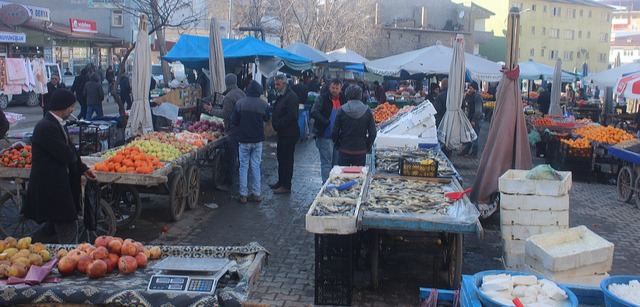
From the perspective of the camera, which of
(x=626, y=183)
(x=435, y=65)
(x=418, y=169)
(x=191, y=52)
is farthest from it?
(x=435, y=65)

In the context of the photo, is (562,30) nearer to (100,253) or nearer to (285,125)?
(285,125)

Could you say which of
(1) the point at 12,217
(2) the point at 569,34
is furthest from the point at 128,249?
(2) the point at 569,34

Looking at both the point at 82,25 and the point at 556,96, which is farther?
the point at 82,25

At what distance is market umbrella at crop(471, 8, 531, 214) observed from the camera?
Result: 823 centimetres

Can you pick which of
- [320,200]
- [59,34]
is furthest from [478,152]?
[59,34]

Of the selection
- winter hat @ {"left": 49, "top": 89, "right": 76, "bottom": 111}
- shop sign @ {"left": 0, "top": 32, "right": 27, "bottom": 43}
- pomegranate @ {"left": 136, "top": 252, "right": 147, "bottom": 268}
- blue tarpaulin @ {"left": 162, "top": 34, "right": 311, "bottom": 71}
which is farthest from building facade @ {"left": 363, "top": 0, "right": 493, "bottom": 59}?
pomegranate @ {"left": 136, "top": 252, "right": 147, "bottom": 268}

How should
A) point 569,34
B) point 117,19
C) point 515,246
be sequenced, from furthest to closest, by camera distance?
point 569,34 → point 117,19 → point 515,246

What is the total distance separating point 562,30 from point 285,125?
76.1m

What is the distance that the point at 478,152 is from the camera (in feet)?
55.3

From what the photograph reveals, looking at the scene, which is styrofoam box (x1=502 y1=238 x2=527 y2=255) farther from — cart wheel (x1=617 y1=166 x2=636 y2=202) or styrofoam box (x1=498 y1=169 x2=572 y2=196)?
cart wheel (x1=617 y1=166 x2=636 y2=202)

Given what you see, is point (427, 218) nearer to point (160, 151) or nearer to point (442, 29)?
point (160, 151)

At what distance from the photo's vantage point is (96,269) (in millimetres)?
3963

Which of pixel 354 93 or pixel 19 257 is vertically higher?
pixel 354 93

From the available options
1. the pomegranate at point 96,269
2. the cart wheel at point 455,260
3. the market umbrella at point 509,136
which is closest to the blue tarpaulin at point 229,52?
the market umbrella at point 509,136
